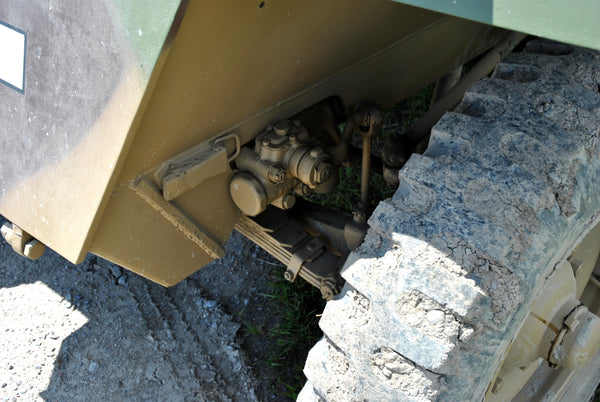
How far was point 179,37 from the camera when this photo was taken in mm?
1180

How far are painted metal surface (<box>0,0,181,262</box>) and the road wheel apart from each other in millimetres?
561

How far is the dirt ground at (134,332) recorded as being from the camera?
2164 millimetres

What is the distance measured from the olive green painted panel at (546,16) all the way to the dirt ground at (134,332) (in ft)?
5.31

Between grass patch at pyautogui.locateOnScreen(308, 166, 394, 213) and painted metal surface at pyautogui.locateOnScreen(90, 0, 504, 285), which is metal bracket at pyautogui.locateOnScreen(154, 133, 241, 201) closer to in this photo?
painted metal surface at pyautogui.locateOnScreen(90, 0, 504, 285)

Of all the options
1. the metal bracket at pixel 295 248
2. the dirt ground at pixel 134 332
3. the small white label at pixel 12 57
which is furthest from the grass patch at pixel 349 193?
the small white label at pixel 12 57

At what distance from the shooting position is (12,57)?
1.39 meters

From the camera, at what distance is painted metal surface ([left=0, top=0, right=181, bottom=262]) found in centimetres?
118

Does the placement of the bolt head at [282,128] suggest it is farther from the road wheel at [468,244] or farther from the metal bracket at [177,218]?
the road wheel at [468,244]

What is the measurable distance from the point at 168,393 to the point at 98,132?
1172 mm

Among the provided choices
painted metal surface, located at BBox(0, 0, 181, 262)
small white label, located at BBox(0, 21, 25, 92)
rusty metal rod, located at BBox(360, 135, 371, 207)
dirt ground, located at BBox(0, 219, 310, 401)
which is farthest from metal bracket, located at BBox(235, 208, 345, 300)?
small white label, located at BBox(0, 21, 25, 92)

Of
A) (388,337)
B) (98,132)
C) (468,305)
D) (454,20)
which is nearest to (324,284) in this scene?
(388,337)

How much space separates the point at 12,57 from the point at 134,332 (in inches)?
50.0

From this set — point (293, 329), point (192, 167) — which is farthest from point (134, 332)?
point (192, 167)

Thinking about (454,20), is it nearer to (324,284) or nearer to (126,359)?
(324,284)
